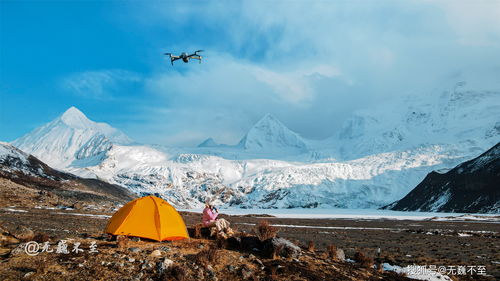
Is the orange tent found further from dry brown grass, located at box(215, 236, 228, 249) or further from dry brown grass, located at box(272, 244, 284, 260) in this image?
dry brown grass, located at box(272, 244, 284, 260)

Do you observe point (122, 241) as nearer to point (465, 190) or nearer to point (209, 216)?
point (209, 216)

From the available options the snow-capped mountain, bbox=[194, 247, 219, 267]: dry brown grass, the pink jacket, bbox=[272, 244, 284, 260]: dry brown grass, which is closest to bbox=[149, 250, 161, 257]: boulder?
bbox=[194, 247, 219, 267]: dry brown grass

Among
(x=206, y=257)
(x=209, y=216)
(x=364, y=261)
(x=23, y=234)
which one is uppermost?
(x=209, y=216)

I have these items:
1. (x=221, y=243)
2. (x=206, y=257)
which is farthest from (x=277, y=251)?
(x=206, y=257)

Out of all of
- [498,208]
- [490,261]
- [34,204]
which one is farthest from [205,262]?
[498,208]

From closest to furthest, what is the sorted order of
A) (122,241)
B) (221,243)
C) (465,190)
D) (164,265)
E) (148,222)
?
1. (164,265)
2. (122,241)
3. (221,243)
4. (148,222)
5. (465,190)

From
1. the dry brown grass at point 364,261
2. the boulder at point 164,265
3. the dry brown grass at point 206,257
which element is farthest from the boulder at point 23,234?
the dry brown grass at point 364,261
